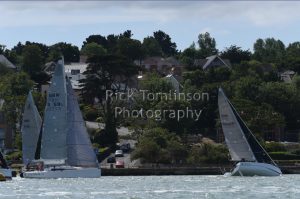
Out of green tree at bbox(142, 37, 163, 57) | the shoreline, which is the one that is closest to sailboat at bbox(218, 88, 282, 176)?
the shoreline

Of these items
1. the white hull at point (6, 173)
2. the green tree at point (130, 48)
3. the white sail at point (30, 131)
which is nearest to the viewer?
the white hull at point (6, 173)

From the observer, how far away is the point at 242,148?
83.1 m

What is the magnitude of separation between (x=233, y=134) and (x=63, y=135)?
10.9 metres

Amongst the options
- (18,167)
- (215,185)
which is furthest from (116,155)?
(215,185)

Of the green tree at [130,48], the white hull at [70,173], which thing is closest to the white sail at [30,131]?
the white hull at [70,173]

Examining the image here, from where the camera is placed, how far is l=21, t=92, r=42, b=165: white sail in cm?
8844

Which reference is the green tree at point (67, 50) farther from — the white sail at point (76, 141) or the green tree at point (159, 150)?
the white sail at point (76, 141)

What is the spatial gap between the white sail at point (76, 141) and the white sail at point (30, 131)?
6512 millimetres

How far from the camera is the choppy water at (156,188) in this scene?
58.6 m

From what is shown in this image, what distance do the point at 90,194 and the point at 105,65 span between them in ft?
177

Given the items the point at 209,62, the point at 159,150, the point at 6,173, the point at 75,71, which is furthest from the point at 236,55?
the point at 6,173

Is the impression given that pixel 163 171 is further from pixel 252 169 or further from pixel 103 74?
pixel 103 74

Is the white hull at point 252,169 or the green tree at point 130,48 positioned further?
the green tree at point 130,48

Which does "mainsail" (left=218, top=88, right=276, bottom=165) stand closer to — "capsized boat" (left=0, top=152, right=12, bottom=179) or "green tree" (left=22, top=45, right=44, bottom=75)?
"capsized boat" (left=0, top=152, right=12, bottom=179)
